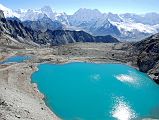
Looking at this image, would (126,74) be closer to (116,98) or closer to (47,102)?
(116,98)

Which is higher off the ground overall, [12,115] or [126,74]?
[12,115]

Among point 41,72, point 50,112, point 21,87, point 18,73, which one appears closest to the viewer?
point 50,112

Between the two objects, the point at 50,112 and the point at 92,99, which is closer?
the point at 50,112

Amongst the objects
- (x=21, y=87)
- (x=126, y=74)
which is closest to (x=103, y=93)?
(x=21, y=87)

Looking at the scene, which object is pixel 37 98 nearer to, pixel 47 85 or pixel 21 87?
pixel 21 87

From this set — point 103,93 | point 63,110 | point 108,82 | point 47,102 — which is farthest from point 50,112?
point 108,82

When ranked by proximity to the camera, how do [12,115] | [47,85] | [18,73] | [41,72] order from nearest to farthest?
[12,115], [47,85], [18,73], [41,72]
